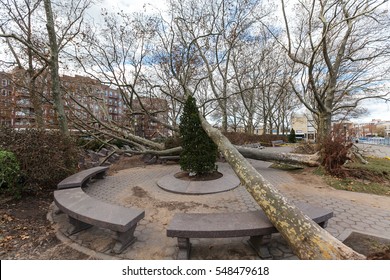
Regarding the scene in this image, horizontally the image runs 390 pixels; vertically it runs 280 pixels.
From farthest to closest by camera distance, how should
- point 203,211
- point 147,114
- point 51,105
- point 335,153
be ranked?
point 147,114
point 51,105
point 335,153
point 203,211

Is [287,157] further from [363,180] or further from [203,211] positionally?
[203,211]

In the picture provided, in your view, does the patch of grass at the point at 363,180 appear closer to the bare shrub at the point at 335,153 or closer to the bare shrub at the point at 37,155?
the bare shrub at the point at 335,153

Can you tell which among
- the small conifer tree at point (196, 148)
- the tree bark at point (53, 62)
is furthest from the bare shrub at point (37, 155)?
the small conifer tree at point (196, 148)

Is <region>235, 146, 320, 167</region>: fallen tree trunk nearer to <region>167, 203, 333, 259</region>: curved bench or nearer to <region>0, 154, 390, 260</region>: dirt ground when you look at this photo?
<region>167, 203, 333, 259</region>: curved bench

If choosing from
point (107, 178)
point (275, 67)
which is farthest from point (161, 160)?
point (275, 67)

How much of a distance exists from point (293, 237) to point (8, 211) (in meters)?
5.20

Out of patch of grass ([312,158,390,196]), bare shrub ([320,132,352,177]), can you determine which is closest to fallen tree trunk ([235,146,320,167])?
bare shrub ([320,132,352,177])

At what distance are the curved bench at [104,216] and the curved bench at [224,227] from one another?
2.09 feet

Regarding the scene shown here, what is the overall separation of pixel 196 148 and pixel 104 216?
346cm

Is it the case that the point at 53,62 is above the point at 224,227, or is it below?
above

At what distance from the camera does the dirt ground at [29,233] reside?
2.33 m

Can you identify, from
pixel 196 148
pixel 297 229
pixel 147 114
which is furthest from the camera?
pixel 147 114

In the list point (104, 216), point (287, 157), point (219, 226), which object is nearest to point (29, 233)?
point (104, 216)

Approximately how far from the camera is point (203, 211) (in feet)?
11.6
